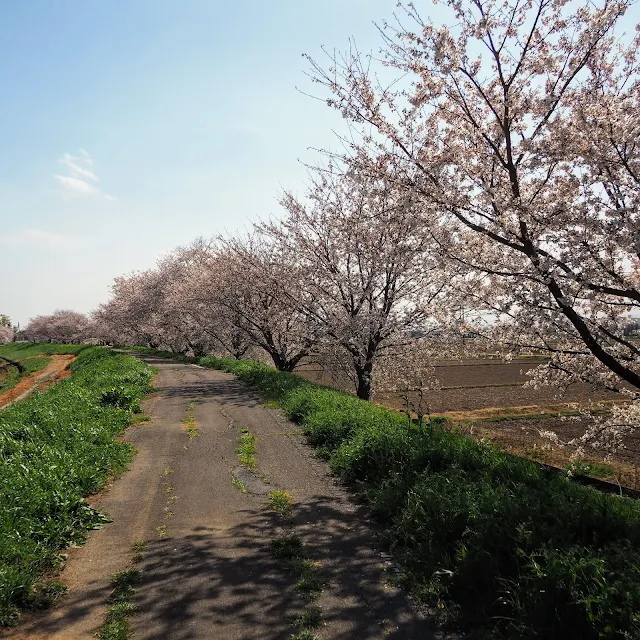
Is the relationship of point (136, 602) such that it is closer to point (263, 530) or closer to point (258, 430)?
point (263, 530)

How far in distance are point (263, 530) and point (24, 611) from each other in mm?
2543

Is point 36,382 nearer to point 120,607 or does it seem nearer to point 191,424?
point 191,424

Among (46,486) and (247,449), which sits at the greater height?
(46,486)

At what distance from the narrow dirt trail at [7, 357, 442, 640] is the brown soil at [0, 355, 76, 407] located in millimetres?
26155

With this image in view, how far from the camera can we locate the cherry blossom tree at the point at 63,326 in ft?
340

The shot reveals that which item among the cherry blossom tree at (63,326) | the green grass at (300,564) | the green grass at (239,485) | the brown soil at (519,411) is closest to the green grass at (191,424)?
the green grass at (239,485)

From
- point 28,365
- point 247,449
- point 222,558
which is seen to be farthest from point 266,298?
point 28,365

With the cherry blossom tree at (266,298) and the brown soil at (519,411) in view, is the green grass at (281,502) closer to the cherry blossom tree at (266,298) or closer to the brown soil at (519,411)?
the brown soil at (519,411)

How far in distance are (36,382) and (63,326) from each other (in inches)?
3077

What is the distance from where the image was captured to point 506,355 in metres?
9.27

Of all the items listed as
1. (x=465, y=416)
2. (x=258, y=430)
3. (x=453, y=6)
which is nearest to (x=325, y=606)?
(x=258, y=430)

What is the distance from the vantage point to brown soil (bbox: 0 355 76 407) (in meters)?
31.1

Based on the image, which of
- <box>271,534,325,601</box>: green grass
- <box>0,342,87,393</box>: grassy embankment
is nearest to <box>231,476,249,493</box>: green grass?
<box>271,534,325,601</box>: green grass

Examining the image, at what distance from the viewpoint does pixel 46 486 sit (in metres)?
6.20
